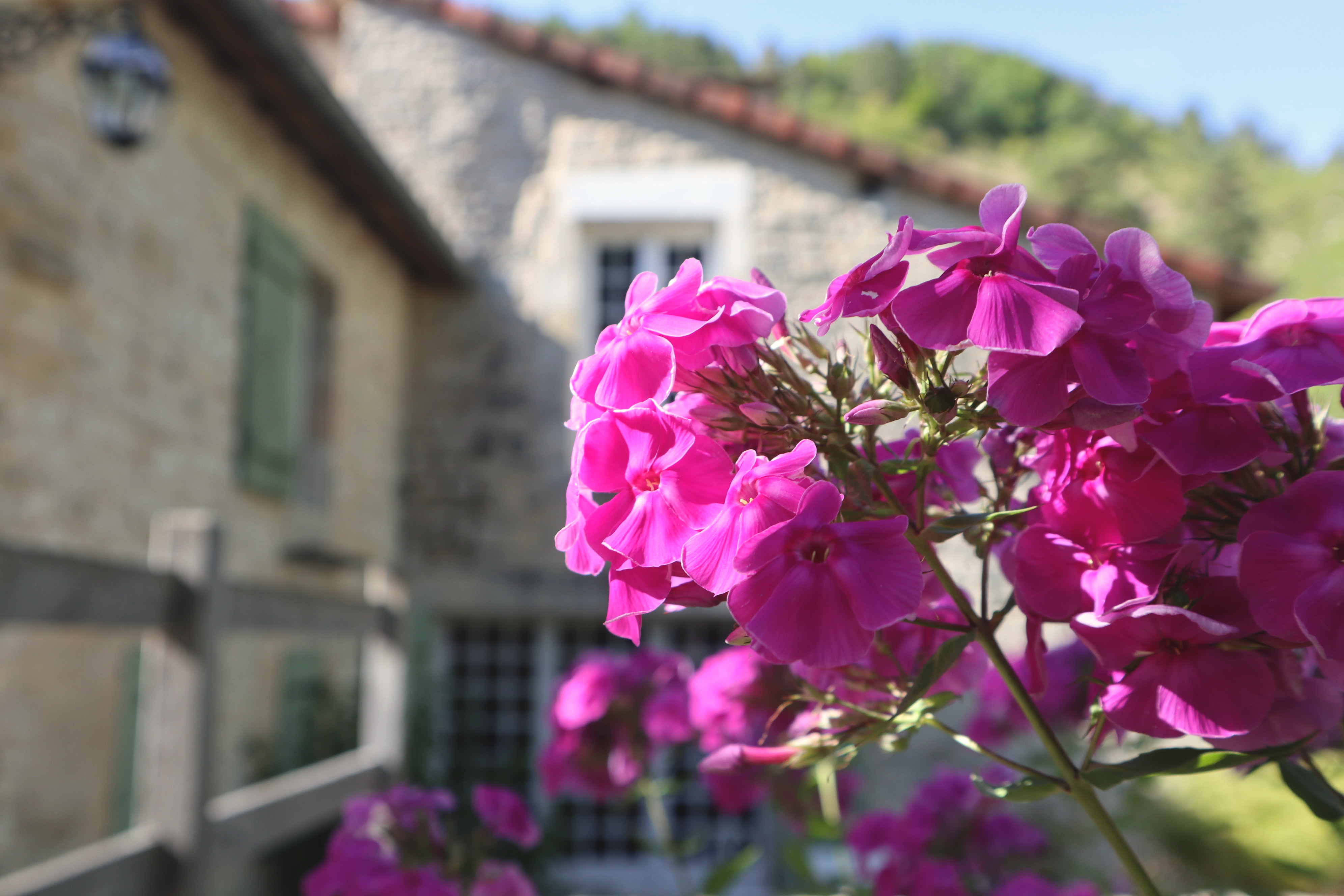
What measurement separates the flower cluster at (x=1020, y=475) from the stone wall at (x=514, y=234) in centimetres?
645

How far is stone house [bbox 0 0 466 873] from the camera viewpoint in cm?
372

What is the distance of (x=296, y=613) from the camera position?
3604mm

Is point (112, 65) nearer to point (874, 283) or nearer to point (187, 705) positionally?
point (187, 705)

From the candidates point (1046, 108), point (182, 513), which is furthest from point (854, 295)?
point (1046, 108)

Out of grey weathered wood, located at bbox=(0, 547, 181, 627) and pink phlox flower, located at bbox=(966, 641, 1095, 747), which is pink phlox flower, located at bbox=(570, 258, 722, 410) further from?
grey weathered wood, located at bbox=(0, 547, 181, 627)

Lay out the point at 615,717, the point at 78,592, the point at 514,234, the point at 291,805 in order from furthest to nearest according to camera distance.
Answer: the point at 514,234
the point at 291,805
the point at 615,717
the point at 78,592

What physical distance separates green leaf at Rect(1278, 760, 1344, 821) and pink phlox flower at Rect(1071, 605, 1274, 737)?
167 mm

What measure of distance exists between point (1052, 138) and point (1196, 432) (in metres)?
66.8

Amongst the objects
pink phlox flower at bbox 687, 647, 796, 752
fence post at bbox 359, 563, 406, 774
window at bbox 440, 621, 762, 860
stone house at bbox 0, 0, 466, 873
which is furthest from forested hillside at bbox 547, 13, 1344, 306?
pink phlox flower at bbox 687, 647, 796, 752

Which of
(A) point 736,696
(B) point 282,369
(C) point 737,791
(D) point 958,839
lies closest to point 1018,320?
(A) point 736,696

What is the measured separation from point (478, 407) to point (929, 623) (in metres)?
7.12

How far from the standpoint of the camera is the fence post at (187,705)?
2.64m

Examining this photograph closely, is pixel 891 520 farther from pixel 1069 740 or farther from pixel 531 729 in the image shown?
pixel 531 729

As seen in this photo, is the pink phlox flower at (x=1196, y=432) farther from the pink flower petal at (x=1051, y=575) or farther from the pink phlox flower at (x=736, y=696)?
the pink phlox flower at (x=736, y=696)
